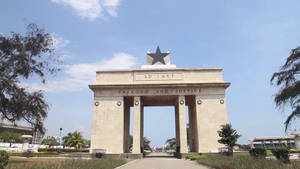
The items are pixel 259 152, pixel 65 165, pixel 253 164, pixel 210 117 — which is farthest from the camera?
pixel 210 117

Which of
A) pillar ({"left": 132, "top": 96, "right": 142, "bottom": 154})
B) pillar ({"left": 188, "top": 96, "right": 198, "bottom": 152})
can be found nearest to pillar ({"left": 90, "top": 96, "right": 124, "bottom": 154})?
pillar ({"left": 132, "top": 96, "right": 142, "bottom": 154})

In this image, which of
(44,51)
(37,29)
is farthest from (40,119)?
(37,29)

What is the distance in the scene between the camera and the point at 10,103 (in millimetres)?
19125

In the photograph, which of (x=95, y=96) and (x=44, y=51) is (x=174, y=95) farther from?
(x=44, y=51)

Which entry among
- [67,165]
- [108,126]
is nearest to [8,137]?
[108,126]

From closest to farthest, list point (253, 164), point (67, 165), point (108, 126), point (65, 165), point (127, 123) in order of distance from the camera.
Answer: point (253, 164)
point (65, 165)
point (67, 165)
point (108, 126)
point (127, 123)

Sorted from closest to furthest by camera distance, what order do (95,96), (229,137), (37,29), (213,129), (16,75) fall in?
(16,75) < (37,29) < (229,137) < (213,129) < (95,96)

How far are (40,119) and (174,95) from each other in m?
18.8

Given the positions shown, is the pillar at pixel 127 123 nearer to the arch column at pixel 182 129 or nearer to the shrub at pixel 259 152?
the arch column at pixel 182 129

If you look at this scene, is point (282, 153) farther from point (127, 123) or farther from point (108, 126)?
point (127, 123)

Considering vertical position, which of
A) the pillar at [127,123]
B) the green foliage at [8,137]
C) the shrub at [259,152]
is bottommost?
the green foliage at [8,137]

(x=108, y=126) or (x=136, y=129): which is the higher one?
(x=108, y=126)

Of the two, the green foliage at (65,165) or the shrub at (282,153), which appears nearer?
the green foliage at (65,165)

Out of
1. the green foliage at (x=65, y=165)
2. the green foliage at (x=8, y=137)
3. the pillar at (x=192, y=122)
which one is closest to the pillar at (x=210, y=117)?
the pillar at (x=192, y=122)
